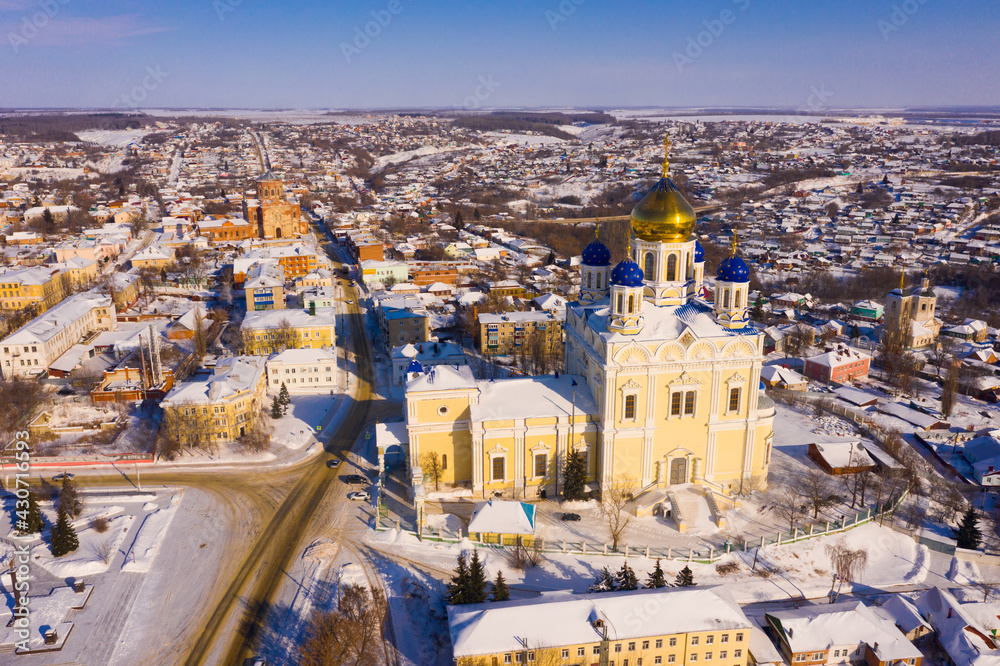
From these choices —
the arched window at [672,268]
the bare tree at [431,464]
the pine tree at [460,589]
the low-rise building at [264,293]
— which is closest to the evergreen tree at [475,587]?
the pine tree at [460,589]

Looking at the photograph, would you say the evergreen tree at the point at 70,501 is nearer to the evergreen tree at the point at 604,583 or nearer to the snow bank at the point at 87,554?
the snow bank at the point at 87,554

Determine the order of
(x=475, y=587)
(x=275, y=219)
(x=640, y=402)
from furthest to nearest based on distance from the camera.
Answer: (x=275, y=219) < (x=640, y=402) < (x=475, y=587)

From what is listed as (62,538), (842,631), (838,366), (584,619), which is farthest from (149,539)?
(838,366)

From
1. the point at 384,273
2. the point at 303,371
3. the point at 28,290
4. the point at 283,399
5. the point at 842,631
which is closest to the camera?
the point at 842,631

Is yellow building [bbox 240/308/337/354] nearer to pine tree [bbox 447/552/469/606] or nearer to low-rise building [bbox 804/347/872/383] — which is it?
pine tree [bbox 447/552/469/606]

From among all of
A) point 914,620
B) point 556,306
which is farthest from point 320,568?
point 556,306

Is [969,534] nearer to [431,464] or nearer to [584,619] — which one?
[584,619]

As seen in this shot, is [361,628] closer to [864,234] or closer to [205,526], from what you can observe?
[205,526]
